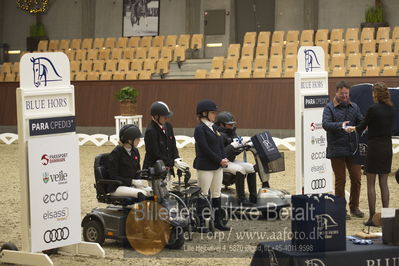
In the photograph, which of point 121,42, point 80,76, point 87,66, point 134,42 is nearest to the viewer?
point 80,76

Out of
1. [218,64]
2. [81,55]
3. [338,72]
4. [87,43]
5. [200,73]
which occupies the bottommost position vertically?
[200,73]

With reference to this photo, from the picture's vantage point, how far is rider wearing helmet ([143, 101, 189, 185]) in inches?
373

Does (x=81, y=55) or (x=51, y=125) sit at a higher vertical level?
(x=81, y=55)

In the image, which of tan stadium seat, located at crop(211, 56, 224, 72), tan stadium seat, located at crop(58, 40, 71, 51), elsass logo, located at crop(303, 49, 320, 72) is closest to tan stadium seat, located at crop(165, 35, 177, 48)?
tan stadium seat, located at crop(211, 56, 224, 72)

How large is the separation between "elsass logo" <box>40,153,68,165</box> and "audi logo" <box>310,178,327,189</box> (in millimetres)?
3581

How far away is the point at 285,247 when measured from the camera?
650 centimetres

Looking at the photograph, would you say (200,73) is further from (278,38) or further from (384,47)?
(384,47)

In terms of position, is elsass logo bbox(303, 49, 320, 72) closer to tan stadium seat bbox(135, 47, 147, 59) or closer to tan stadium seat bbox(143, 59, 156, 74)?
tan stadium seat bbox(143, 59, 156, 74)

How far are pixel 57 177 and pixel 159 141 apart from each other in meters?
1.92

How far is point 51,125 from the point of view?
784 centimetres

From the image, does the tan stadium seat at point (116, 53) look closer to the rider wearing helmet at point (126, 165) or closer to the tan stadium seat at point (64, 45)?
the tan stadium seat at point (64, 45)

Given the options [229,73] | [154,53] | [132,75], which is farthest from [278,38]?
[132,75]

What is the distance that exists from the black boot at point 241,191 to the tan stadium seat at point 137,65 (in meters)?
14.0

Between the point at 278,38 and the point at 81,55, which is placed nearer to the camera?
the point at 278,38
